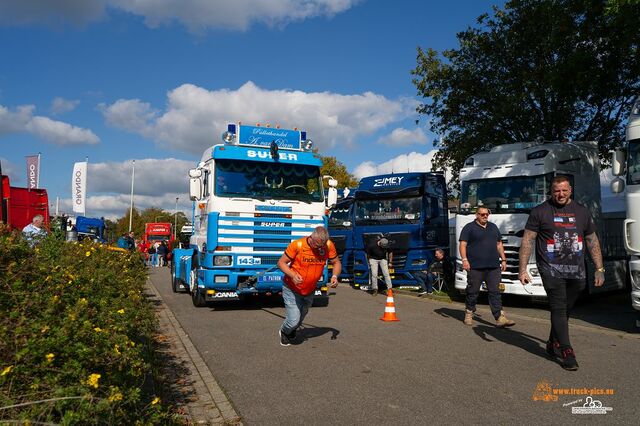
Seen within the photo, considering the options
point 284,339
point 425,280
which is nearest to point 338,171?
point 425,280

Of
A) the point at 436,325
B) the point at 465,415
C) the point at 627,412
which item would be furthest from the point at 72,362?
the point at 436,325

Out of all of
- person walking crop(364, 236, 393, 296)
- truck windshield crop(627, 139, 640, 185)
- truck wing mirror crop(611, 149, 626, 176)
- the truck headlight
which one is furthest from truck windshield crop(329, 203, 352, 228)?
truck windshield crop(627, 139, 640, 185)

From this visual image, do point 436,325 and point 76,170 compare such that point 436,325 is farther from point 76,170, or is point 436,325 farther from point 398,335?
point 76,170

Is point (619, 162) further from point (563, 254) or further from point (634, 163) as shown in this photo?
point (563, 254)

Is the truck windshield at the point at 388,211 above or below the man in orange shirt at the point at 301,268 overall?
above

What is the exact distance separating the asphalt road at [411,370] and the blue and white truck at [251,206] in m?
0.88

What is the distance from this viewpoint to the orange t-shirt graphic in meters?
6.71

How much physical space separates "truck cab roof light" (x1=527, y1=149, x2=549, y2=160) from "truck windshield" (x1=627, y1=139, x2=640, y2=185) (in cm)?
282

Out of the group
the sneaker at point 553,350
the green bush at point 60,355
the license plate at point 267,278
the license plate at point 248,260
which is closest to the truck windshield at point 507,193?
the license plate at point 267,278

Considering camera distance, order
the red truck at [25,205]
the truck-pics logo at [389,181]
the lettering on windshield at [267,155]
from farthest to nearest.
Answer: the red truck at [25,205], the truck-pics logo at [389,181], the lettering on windshield at [267,155]

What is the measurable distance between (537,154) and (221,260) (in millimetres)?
6940

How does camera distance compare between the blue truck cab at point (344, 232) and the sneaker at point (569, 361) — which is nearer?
the sneaker at point (569, 361)

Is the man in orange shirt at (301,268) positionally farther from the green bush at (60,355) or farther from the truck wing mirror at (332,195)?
the truck wing mirror at (332,195)

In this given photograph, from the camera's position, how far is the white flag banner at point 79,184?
28.3 metres
